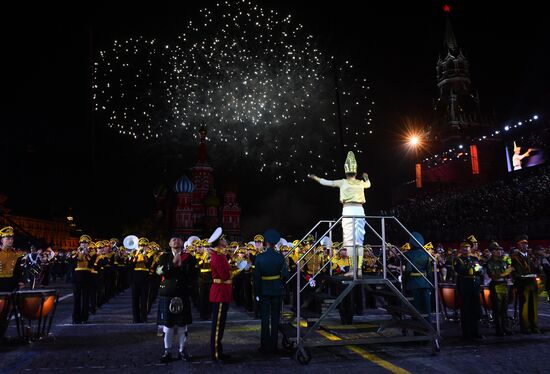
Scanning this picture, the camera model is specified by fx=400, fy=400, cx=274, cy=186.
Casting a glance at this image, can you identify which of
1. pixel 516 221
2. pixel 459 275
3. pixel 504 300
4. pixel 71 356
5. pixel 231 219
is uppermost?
pixel 231 219

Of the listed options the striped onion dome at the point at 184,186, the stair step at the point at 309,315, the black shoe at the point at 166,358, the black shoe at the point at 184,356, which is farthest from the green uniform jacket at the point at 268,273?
the striped onion dome at the point at 184,186

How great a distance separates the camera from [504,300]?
895 cm

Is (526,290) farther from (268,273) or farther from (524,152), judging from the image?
(524,152)

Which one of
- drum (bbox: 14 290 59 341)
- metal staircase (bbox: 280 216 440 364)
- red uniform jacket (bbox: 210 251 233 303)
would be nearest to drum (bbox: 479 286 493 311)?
metal staircase (bbox: 280 216 440 364)

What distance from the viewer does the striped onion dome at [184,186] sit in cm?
8000

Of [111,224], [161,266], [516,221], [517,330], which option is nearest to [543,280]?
[517,330]

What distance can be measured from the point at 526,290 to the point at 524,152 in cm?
4057

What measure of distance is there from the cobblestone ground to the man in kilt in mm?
387

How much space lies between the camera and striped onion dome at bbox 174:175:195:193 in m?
80.0

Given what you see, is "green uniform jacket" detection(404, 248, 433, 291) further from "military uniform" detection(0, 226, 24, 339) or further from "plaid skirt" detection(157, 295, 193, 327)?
"military uniform" detection(0, 226, 24, 339)

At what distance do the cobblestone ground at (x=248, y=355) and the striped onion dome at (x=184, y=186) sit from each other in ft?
234

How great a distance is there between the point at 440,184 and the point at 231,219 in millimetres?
43687

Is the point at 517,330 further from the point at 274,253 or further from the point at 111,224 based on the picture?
the point at 111,224

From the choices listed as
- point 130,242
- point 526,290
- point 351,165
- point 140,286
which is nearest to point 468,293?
point 526,290
